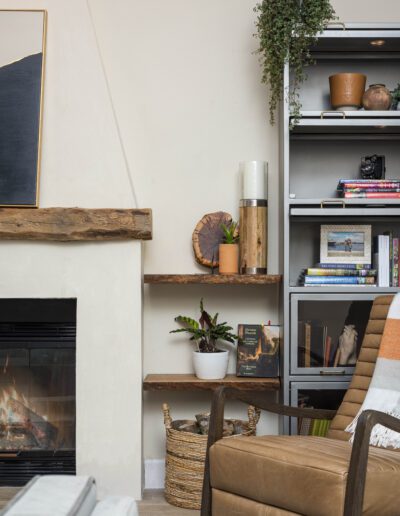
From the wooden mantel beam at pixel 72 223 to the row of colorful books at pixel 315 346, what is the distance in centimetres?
82

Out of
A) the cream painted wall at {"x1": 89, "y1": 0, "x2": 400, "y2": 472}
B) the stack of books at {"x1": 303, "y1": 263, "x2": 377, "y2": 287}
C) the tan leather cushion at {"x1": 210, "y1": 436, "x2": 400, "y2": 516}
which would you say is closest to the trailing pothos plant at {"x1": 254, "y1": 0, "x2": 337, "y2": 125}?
the cream painted wall at {"x1": 89, "y1": 0, "x2": 400, "y2": 472}

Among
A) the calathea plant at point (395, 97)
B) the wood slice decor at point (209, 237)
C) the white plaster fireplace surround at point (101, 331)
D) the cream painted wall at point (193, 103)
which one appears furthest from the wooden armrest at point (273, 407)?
the calathea plant at point (395, 97)

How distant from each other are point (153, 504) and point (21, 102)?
6.19ft

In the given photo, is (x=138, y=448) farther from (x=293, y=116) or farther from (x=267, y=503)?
(x=293, y=116)

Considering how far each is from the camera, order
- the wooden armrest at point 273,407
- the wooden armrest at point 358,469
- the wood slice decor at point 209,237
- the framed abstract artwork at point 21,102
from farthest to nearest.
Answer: the wood slice decor at point 209,237 → the framed abstract artwork at point 21,102 → the wooden armrest at point 273,407 → the wooden armrest at point 358,469

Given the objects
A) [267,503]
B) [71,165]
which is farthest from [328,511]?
[71,165]

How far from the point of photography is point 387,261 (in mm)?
3609

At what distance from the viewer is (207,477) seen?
2.65 metres

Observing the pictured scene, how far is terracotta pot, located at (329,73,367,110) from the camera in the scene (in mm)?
3598

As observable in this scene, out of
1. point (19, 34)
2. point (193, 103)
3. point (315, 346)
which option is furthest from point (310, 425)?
point (19, 34)

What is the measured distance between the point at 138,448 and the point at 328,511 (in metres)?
1.45

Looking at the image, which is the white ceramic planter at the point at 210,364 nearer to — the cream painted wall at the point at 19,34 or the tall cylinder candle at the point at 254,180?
the tall cylinder candle at the point at 254,180

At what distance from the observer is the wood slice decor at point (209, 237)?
3770 millimetres

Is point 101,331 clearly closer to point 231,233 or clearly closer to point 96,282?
point 96,282
